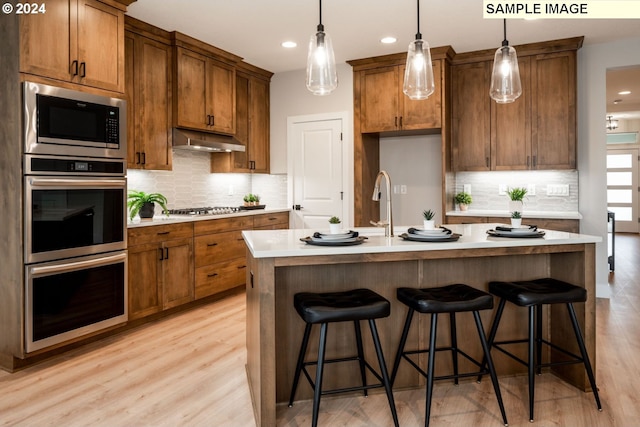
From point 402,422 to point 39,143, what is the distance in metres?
2.77

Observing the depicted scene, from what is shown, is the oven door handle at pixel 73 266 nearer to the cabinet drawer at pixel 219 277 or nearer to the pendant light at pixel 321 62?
the cabinet drawer at pixel 219 277

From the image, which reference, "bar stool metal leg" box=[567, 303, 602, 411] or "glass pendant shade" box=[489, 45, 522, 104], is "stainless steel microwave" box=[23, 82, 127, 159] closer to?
"glass pendant shade" box=[489, 45, 522, 104]

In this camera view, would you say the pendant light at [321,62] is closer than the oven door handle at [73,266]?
Yes

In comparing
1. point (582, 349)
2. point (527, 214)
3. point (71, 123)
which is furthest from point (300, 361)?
point (527, 214)

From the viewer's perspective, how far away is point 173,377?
9.56 feet

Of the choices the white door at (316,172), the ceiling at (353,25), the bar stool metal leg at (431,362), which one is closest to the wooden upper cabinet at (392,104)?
the ceiling at (353,25)

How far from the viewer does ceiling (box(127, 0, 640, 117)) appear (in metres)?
3.86

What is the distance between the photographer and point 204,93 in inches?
192

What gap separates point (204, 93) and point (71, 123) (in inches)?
74.4

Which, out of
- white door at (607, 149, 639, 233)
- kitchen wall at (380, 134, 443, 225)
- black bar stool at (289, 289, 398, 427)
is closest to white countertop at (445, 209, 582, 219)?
kitchen wall at (380, 134, 443, 225)

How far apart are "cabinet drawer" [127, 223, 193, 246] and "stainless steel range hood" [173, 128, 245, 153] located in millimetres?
831

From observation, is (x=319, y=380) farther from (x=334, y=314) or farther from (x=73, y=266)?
(x=73, y=266)

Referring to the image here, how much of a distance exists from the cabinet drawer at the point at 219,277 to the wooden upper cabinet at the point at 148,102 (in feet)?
3.60

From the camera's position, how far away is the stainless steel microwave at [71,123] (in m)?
2.96
